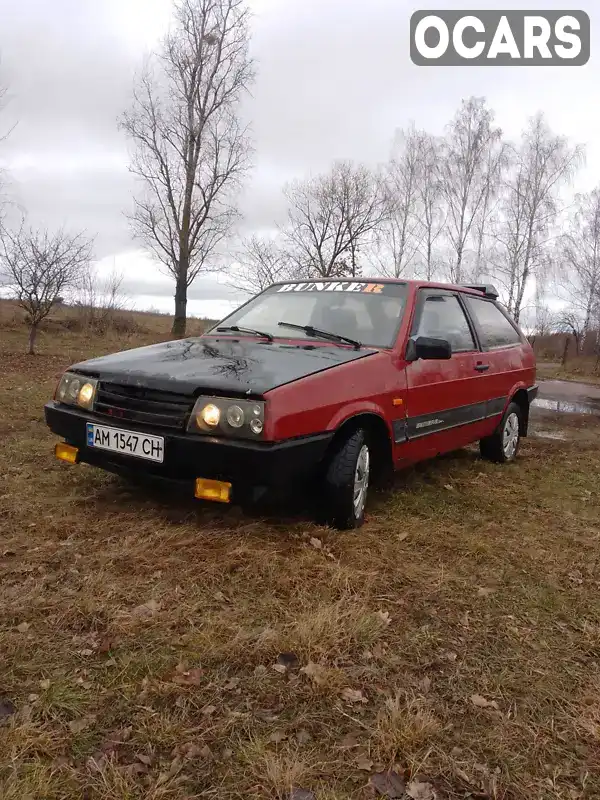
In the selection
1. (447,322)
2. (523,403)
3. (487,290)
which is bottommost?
(523,403)

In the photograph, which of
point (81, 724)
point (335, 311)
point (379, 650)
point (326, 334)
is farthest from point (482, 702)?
point (335, 311)

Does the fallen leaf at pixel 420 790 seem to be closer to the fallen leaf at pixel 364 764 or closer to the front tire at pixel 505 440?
the fallen leaf at pixel 364 764

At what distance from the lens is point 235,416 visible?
110 inches

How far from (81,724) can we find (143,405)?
Answer: 1.63m

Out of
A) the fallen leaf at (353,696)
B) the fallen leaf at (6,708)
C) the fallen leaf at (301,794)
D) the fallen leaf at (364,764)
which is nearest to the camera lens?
the fallen leaf at (301,794)

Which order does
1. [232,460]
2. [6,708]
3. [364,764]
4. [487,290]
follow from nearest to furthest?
[364,764]
[6,708]
[232,460]
[487,290]

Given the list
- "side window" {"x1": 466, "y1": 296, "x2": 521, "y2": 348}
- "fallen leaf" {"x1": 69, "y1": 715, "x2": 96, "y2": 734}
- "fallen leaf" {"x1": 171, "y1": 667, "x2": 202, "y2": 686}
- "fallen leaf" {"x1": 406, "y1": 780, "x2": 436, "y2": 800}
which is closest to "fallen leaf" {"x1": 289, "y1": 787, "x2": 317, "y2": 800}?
"fallen leaf" {"x1": 406, "y1": 780, "x2": 436, "y2": 800}

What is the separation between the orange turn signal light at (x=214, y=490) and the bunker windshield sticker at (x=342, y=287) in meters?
2.01

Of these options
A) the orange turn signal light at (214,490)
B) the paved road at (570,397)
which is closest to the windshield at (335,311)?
the orange turn signal light at (214,490)

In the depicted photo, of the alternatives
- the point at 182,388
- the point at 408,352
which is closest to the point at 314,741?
the point at 182,388

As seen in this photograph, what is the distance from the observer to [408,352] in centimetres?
377

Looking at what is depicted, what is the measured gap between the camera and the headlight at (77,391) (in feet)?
10.7

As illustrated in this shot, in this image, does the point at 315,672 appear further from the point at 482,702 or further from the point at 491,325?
the point at 491,325

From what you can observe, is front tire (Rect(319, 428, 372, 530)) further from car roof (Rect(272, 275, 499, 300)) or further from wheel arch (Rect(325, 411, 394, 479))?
car roof (Rect(272, 275, 499, 300))
